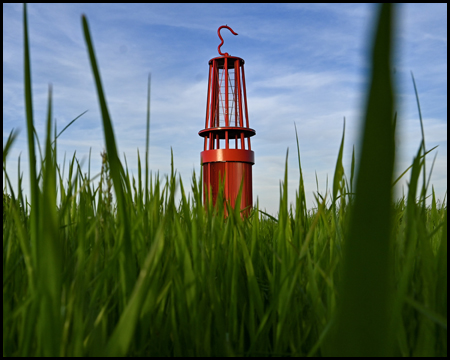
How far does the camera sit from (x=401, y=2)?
5.9 inches

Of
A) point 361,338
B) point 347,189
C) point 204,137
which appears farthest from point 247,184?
point 361,338

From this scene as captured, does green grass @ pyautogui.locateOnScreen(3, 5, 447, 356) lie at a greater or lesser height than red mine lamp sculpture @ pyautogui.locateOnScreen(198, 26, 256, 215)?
lesser

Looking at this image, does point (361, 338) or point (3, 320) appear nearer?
point (361, 338)

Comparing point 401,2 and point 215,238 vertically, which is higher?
point 401,2

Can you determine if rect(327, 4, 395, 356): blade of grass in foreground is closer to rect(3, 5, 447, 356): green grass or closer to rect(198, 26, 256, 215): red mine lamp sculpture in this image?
rect(3, 5, 447, 356): green grass

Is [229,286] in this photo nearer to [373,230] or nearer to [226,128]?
[373,230]

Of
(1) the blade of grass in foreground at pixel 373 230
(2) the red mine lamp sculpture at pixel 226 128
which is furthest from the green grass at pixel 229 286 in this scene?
(2) the red mine lamp sculpture at pixel 226 128

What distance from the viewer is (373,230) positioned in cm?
15

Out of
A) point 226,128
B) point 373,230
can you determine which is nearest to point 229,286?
point 373,230

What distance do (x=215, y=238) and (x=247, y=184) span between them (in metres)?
4.32

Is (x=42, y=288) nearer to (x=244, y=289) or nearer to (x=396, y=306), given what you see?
(x=396, y=306)

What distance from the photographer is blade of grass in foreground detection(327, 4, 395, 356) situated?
137 millimetres

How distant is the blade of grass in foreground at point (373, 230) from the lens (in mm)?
137

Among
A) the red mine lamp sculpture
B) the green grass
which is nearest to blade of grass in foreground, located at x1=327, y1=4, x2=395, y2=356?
the green grass
